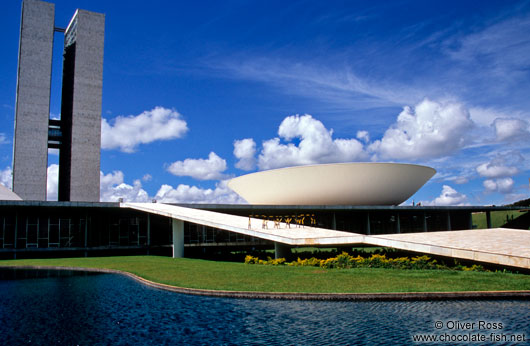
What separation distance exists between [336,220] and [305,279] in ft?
81.0

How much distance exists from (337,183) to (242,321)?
22197 mm

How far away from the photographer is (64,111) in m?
51.8

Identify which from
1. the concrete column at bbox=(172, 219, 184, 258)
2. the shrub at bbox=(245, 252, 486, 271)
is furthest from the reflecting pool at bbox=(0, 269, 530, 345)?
the concrete column at bbox=(172, 219, 184, 258)

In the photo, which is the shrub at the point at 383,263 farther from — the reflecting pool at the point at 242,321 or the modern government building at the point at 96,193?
the reflecting pool at the point at 242,321

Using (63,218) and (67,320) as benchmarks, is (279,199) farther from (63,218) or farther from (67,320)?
(67,320)

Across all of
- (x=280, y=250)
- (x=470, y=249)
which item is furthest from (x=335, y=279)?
(x=280, y=250)

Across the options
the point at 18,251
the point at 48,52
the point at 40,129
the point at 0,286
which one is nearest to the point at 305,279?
the point at 0,286

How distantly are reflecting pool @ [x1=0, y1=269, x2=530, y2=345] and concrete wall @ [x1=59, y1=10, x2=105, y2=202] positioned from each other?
3935 centimetres

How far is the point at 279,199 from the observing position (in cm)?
3092

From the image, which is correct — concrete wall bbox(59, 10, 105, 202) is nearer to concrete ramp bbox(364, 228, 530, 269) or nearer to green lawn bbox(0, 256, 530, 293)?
green lawn bbox(0, 256, 530, 293)

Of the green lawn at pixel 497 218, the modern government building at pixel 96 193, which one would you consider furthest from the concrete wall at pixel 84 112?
the green lawn at pixel 497 218

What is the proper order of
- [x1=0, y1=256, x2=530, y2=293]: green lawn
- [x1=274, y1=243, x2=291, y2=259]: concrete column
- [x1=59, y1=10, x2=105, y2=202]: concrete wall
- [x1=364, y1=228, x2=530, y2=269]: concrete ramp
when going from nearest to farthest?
[x1=0, y1=256, x2=530, y2=293]: green lawn < [x1=364, y1=228, x2=530, y2=269]: concrete ramp < [x1=274, y1=243, x2=291, y2=259]: concrete column < [x1=59, y1=10, x2=105, y2=202]: concrete wall

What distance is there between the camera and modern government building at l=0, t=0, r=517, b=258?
26031 millimetres

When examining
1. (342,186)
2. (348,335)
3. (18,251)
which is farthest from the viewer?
(342,186)
